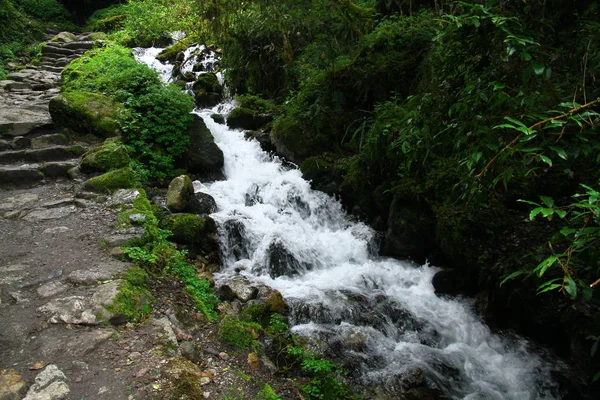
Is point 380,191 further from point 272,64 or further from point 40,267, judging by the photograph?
point 272,64

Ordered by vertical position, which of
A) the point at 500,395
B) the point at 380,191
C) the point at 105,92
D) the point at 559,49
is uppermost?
the point at 559,49

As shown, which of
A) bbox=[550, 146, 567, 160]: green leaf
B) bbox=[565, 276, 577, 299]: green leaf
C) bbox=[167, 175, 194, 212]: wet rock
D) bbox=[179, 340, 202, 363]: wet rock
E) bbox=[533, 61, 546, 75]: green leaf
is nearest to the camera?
bbox=[565, 276, 577, 299]: green leaf

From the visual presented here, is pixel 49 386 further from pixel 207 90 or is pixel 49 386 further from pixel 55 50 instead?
pixel 55 50

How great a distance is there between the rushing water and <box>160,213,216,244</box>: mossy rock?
467mm

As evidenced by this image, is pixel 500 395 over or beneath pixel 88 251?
beneath

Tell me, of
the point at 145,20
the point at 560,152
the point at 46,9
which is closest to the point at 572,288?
the point at 560,152

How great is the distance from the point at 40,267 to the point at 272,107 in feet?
26.5

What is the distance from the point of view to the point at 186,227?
607 centimetres

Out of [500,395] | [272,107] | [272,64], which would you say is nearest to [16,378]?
[500,395]

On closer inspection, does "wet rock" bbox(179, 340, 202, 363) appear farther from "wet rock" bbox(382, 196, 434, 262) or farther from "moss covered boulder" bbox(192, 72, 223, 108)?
"moss covered boulder" bbox(192, 72, 223, 108)

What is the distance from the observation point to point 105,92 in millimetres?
8250

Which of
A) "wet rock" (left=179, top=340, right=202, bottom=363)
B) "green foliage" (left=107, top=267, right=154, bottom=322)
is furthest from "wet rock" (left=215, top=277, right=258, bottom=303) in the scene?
"wet rock" (left=179, top=340, right=202, bottom=363)

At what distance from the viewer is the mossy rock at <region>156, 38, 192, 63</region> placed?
1521cm

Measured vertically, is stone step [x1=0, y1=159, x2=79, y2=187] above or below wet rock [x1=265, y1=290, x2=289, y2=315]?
above
